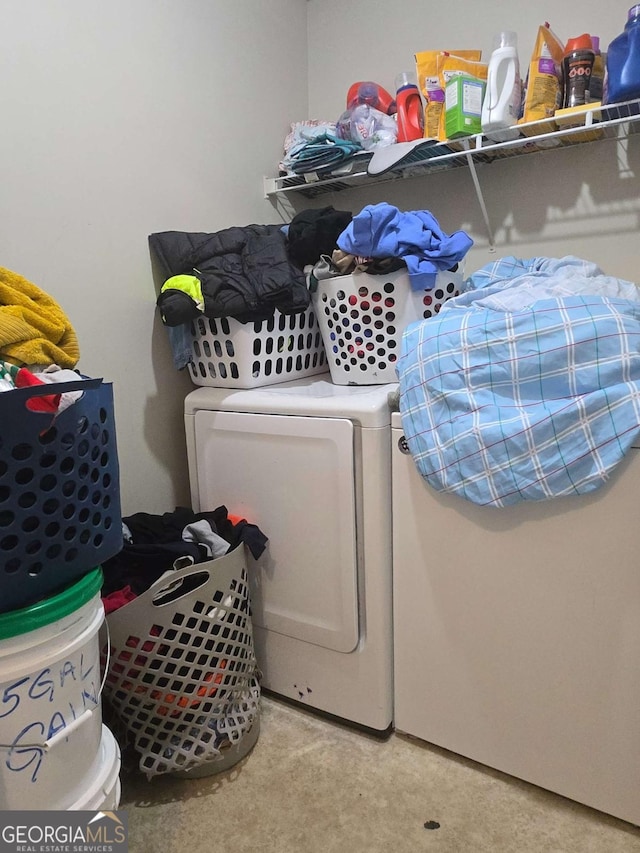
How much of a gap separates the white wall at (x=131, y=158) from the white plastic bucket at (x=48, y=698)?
26.0 inches

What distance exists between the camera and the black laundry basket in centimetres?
77

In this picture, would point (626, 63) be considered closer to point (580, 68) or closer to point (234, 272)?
point (580, 68)

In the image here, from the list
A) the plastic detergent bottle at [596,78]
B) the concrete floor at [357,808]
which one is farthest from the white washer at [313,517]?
the plastic detergent bottle at [596,78]

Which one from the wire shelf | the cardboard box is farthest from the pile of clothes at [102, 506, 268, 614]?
→ the cardboard box

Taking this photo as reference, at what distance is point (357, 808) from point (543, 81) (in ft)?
5.56

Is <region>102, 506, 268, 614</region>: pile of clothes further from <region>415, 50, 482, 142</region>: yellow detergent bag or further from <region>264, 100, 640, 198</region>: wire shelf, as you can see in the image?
<region>415, 50, 482, 142</region>: yellow detergent bag

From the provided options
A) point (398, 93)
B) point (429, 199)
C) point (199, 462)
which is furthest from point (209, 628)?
point (398, 93)

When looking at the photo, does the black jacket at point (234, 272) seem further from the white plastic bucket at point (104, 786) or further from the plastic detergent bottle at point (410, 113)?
the white plastic bucket at point (104, 786)

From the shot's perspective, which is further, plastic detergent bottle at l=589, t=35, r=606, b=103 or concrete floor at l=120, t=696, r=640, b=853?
plastic detergent bottle at l=589, t=35, r=606, b=103

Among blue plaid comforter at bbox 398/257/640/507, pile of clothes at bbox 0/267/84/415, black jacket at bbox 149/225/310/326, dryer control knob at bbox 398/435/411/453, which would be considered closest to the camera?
pile of clothes at bbox 0/267/84/415

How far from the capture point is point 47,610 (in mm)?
812

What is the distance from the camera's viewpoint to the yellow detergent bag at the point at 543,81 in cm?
143

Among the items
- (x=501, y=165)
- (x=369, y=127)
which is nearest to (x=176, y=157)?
(x=369, y=127)

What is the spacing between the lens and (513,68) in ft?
4.81
